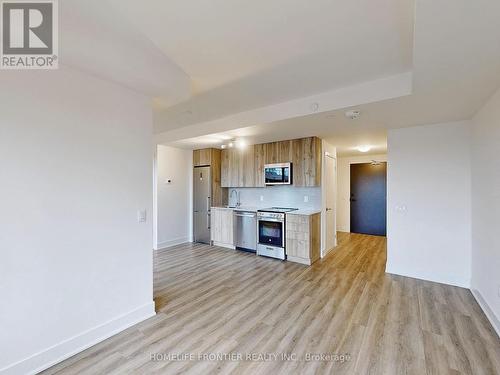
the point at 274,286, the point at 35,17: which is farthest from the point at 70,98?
the point at 274,286

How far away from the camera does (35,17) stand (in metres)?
1.55

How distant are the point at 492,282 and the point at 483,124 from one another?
5.82ft

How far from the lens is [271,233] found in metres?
4.77

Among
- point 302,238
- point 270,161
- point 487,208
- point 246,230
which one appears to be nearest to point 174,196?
point 246,230

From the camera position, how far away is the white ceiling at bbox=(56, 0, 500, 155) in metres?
1.57

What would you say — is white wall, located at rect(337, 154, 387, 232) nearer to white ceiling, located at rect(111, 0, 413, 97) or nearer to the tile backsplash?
the tile backsplash

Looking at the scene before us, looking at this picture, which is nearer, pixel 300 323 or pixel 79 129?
pixel 79 129

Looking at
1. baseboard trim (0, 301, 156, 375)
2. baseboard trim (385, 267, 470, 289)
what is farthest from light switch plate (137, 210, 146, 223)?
baseboard trim (385, 267, 470, 289)

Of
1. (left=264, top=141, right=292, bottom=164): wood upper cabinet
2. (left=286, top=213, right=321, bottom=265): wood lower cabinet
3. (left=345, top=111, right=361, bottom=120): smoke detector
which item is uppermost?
(left=345, top=111, right=361, bottom=120): smoke detector

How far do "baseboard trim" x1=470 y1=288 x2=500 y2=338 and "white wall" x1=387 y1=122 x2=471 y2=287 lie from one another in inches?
15.6

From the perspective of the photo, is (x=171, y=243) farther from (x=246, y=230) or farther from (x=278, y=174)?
(x=278, y=174)

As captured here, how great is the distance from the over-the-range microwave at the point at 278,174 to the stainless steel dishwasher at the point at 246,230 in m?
0.81

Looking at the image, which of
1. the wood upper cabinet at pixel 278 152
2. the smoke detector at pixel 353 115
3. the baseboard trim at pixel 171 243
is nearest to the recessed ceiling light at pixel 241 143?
the wood upper cabinet at pixel 278 152

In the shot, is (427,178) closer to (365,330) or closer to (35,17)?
(365,330)
